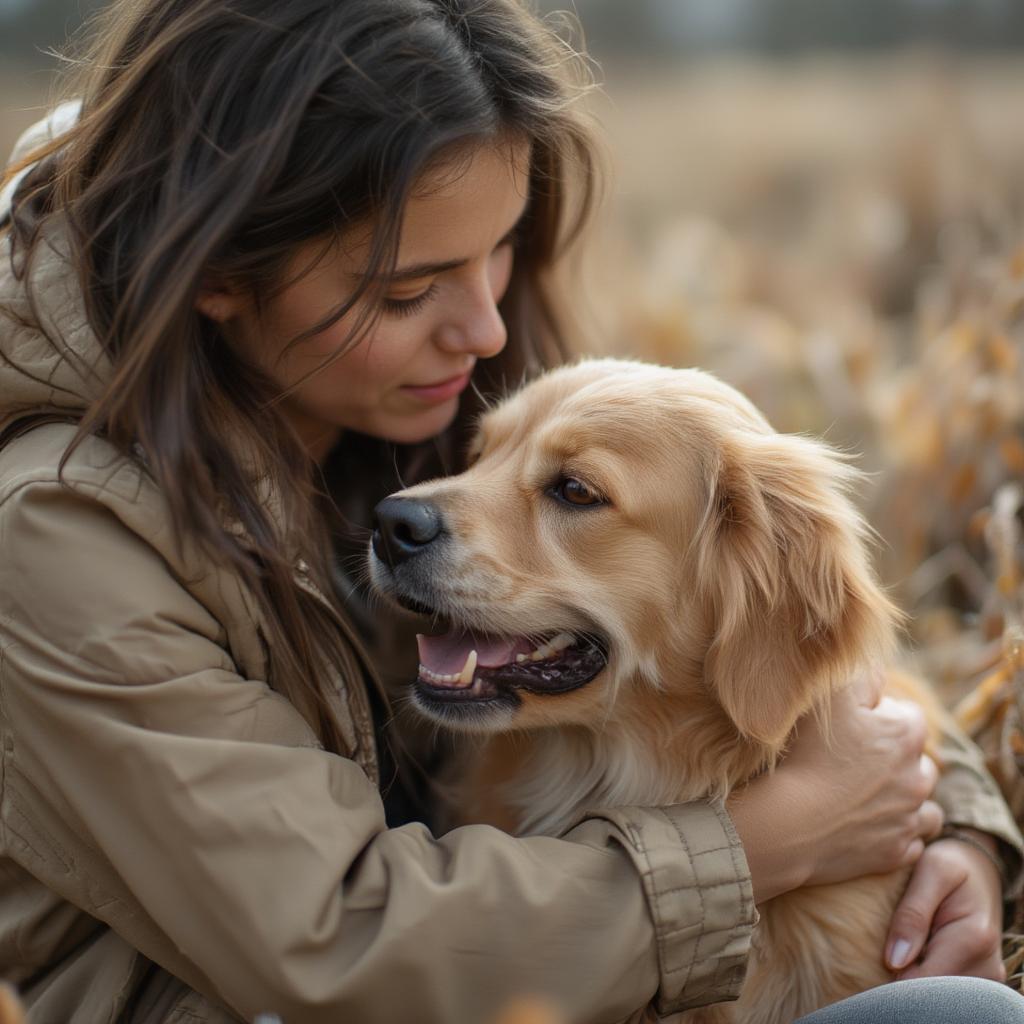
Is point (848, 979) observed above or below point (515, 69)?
below

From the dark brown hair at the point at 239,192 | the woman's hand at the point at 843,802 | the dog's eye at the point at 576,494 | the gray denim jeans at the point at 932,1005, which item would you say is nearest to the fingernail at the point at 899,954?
the woman's hand at the point at 843,802

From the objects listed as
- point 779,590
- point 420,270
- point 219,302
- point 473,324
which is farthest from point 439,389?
point 779,590

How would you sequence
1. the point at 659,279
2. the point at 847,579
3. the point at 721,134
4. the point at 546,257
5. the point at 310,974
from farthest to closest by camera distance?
the point at 721,134
the point at 659,279
the point at 546,257
the point at 847,579
the point at 310,974

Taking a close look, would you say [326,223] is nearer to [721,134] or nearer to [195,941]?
[195,941]

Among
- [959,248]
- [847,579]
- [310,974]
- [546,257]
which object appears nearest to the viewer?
[310,974]

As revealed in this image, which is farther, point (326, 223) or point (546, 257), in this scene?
point (546, 257)

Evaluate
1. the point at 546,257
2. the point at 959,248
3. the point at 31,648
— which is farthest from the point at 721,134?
the point at 31,648

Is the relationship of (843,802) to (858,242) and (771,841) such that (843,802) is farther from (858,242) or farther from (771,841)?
(858,242)

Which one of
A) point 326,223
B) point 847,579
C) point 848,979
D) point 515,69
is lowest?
point 848,979

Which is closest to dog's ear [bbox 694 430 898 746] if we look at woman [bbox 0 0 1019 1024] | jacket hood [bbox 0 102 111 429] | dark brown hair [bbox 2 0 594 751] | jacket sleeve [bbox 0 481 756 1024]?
woman [bbox 0 0 1019 1024]

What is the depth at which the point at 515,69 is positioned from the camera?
2258mm

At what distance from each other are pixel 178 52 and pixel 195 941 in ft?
4.74

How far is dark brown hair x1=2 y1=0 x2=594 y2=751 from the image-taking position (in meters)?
1.91

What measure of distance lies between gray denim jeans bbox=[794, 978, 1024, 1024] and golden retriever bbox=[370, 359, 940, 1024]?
0.31m
